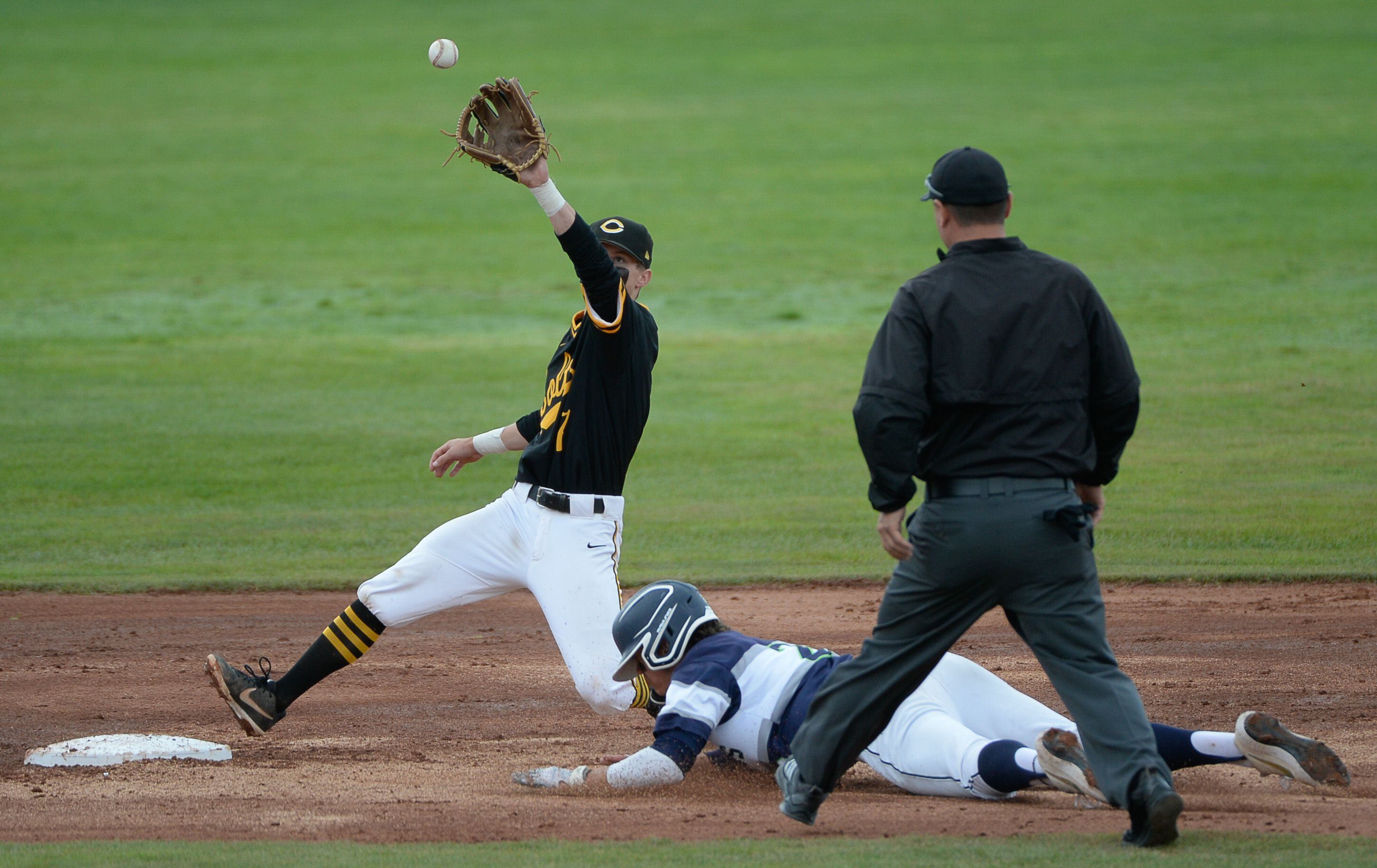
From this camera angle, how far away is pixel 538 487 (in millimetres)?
5570

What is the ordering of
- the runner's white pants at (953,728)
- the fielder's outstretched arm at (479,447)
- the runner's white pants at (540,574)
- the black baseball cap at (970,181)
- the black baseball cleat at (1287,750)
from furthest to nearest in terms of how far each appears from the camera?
the fielder's outstretched arm at (479,447) < the runner's white pants at (540,574) < the runner's white pants at (953,728) < the black baseball cleat at (1287,750) < the black baseball cap at (970,181)

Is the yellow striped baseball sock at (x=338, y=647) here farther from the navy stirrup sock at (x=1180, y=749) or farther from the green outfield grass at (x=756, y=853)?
the navy stirrup sock at (x=1180, y=749)

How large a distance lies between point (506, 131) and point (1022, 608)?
7.93 feet

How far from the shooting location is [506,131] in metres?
5.17

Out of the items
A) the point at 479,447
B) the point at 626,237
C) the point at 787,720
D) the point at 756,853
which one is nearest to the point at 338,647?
the point at 479,447

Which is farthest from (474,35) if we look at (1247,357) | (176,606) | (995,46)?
(176,606)

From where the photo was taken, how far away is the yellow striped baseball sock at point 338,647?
5.71 metres

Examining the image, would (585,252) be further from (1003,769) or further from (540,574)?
(1003,769)

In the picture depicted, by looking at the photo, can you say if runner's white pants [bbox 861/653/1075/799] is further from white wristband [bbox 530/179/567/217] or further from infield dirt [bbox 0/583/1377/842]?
white wristband [bbox 530/179/567/217]

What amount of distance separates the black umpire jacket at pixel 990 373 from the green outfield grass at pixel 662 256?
16.5 ft

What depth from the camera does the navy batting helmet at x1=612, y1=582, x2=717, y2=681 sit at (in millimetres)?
5000

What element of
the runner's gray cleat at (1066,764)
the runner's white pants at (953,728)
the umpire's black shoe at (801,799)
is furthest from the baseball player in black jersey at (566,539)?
the runner's gray cleat at (1066,764)

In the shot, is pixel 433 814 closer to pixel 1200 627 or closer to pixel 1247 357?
pixel 1200 627

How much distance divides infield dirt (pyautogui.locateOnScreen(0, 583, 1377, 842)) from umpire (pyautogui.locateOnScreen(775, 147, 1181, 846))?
0.56 m
